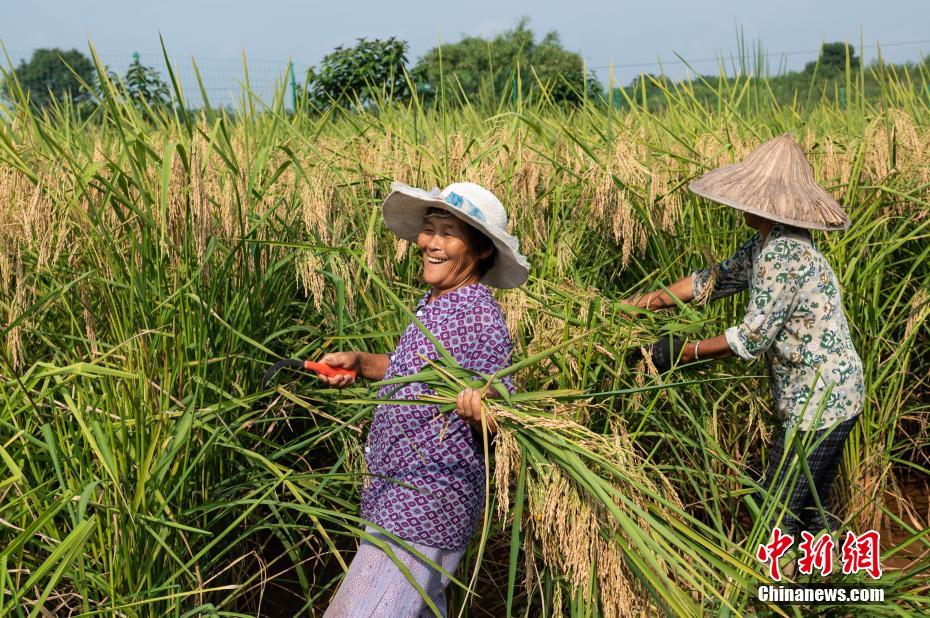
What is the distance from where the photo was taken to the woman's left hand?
74.4 inches

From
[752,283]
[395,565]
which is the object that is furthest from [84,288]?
[752,283]

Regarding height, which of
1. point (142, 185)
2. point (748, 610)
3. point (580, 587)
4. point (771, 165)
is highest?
point (142, 185)

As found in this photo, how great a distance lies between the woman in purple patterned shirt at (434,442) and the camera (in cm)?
212

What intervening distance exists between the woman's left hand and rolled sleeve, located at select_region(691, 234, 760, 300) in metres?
1.35

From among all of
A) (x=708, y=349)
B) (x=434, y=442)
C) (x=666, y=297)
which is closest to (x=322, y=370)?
(x=434, y=442)

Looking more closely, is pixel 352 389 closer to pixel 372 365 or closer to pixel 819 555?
pixel 372 365

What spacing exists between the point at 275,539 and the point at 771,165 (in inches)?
86.0

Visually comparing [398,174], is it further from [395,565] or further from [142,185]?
[395,565]

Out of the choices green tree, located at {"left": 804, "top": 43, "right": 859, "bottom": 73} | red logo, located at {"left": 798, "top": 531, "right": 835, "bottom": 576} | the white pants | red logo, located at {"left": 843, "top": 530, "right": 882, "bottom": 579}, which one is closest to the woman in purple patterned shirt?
the white pants

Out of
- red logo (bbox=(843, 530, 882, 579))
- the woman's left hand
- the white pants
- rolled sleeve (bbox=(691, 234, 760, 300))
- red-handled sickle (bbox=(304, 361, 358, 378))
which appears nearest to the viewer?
the woman's left hand

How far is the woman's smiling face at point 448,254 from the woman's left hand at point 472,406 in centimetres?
44

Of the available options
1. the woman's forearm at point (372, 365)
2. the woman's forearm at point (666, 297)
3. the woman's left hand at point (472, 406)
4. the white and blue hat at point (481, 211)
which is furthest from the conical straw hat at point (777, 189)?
the woman's left hand at point (472, 406)

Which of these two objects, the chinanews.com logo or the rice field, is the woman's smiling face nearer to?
the rice field

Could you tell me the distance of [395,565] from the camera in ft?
6.95
